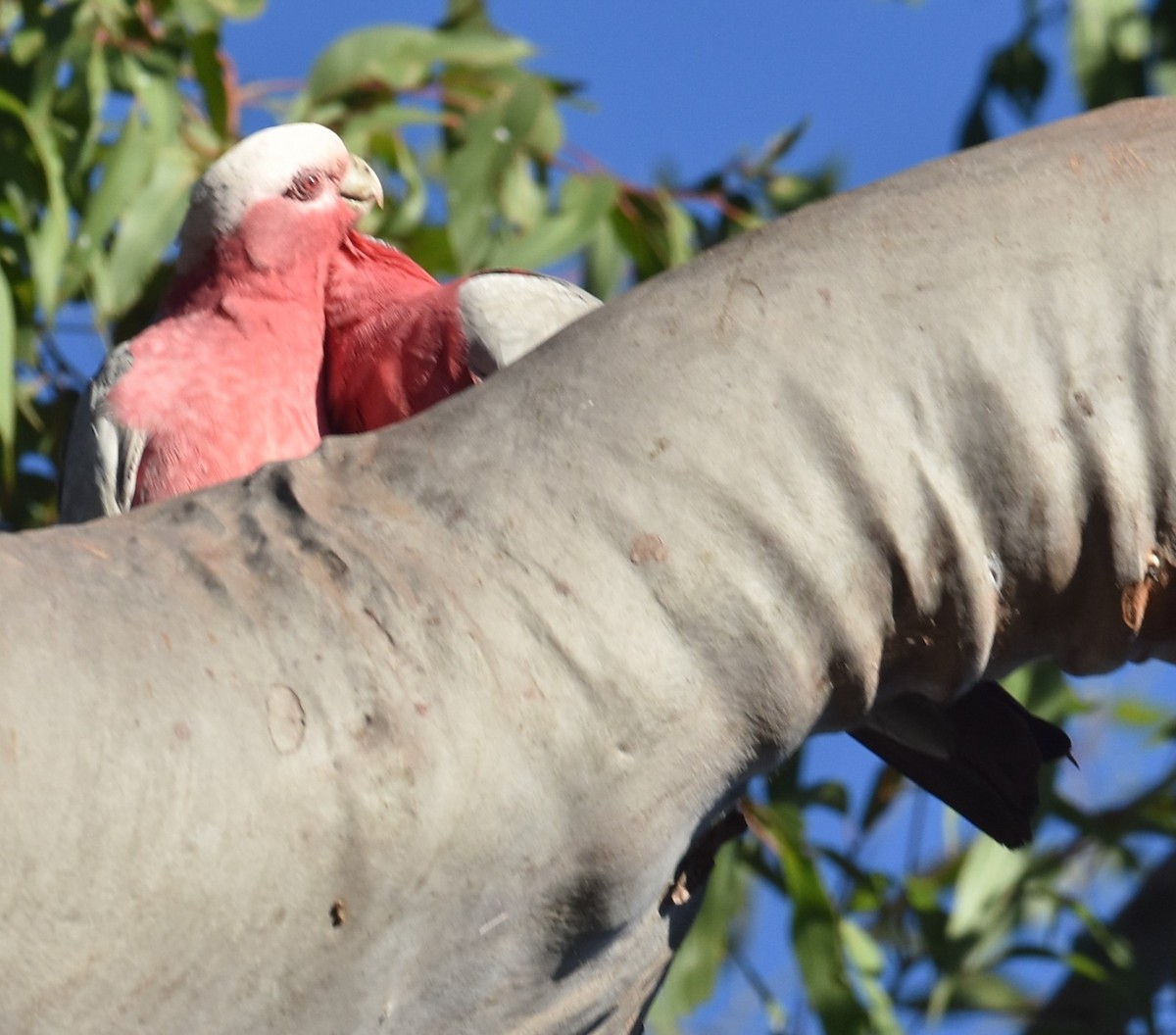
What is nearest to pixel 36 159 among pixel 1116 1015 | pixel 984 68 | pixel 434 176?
pixel 434 176

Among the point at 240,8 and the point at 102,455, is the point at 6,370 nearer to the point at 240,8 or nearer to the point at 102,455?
the point at 102,455

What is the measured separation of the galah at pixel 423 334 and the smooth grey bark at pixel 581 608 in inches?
20.9

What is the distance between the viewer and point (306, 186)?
1816 mm

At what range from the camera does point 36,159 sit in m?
2.30

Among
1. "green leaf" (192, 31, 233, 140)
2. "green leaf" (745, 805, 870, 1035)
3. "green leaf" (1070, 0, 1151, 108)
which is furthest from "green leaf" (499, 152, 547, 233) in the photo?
"green leaf" (745, 805, 870, 1035)

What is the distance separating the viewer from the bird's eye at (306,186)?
1807 millimetres

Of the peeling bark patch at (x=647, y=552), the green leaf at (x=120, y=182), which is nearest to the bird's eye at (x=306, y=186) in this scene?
the green leaf at (x=120, y=182)

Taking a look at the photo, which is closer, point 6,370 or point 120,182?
point 6,370

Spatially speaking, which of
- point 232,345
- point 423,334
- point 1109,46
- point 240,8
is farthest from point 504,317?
point 1109,46

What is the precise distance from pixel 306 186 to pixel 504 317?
11.5 inches

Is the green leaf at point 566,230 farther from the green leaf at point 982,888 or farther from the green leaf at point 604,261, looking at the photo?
the green leaf at point 982,888

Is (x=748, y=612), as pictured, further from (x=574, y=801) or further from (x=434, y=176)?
(x=434, y=176)

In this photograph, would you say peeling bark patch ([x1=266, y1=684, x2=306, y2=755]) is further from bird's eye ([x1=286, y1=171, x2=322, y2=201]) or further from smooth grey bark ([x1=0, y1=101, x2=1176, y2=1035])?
bird's eye ([x1=286, y1=171, x2=322, y2=201])

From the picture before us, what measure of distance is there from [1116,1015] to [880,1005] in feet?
2.07
